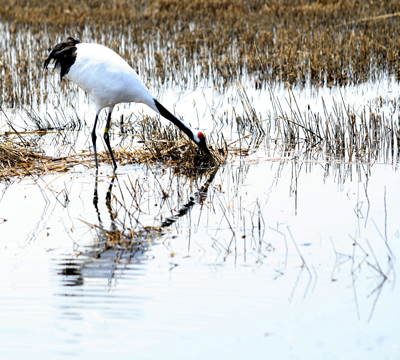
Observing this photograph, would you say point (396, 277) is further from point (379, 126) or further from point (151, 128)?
point (151, 128)

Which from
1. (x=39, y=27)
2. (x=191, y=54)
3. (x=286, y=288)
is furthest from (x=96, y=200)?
(x=39, y=27)

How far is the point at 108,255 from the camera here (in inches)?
157

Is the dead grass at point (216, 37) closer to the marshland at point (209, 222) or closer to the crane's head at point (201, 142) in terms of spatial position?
the marshland at point (209, 222)

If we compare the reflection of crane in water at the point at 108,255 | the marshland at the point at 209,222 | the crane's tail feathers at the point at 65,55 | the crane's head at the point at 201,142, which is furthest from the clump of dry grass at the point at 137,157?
the reflection of crane in water at the point at 108,255

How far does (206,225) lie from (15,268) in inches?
58.3

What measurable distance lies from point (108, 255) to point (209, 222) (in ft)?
3.12

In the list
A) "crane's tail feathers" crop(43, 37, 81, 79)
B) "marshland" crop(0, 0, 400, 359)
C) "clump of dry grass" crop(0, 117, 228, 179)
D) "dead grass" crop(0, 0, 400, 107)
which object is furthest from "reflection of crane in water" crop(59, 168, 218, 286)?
"dead grass" crop(0, 0, 400, 107)

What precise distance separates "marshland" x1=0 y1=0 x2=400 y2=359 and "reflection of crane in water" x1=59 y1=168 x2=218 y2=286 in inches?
0.7

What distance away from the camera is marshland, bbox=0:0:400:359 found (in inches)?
119

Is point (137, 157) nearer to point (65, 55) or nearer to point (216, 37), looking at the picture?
point (65, 55)

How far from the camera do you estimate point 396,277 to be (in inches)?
135

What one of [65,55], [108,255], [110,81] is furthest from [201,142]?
[108,255]

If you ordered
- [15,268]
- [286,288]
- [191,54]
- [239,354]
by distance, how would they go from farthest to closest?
[191,54], [15,268], [286,288], [239,354]

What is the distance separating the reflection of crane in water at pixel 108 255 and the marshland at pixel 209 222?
0.06 feet
